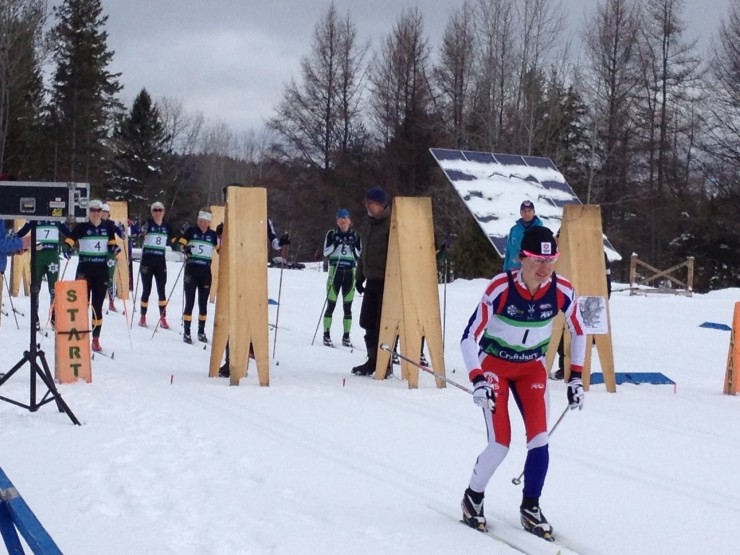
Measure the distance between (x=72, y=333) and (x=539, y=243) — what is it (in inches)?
236

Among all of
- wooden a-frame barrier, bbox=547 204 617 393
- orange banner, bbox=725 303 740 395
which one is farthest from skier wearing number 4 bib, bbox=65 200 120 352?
orange banner, bbox=725 303 740 395

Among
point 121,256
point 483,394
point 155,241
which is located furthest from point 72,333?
point 121,256

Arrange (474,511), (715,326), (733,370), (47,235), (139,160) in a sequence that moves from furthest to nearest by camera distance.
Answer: (139,160), (715,326), (47,235), (733,370), (474,511)

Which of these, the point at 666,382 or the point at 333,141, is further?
the point at 333,141

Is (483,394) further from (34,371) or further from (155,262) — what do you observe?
(155,262)

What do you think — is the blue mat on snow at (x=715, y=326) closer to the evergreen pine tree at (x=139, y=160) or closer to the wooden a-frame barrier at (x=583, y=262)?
the wooden a-frame barrier at (x=583, y=262)

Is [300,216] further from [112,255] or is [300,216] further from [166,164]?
[112,255]

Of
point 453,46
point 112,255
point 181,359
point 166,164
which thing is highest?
point 453,46

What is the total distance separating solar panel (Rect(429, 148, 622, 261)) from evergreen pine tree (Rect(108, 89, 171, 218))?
34.7 m

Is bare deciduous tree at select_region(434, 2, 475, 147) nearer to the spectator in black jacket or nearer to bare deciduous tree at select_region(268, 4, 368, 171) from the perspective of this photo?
bare deciduous tree at select_region(268, 4, 368, 171)

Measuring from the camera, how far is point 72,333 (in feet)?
29.6

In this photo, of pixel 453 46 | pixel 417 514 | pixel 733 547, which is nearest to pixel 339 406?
pixel 417 514

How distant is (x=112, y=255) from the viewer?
37.3 feet

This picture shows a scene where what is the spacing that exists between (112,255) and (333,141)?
34.5 meters
